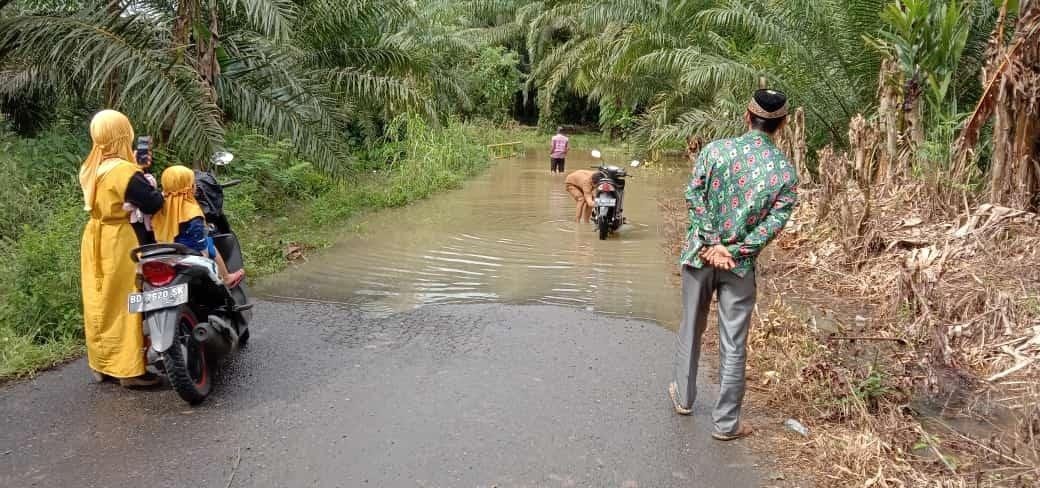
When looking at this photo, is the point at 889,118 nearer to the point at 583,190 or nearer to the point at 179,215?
the point at 583,190

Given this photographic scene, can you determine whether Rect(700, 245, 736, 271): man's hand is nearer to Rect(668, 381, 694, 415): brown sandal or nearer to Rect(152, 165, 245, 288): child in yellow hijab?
Rect(668, 381, 694, 415): brown sandal

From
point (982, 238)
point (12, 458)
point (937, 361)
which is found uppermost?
point (982, 238)

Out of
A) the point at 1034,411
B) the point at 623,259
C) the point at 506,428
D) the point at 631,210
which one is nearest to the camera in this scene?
the point at 1034,411

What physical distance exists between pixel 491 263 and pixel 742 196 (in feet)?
15.9

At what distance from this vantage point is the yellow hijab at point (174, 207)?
481 centimetres

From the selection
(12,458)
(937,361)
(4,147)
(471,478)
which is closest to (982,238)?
(937,361)

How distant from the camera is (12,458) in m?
3.85

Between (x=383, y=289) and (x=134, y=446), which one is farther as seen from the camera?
(x=383, y=289)

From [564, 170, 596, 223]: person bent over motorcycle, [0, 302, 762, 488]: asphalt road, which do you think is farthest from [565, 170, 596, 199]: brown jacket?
[0, 302, 762, 488]: asphalt road

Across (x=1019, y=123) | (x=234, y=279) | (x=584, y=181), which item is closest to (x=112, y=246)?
(x=234, y=279)

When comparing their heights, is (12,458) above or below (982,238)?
below

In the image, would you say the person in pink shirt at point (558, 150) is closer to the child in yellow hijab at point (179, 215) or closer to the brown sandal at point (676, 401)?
the child in yellow hijab at point (179, 215)

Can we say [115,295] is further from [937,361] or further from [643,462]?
[937,361]

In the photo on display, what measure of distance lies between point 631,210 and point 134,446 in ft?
32.2
